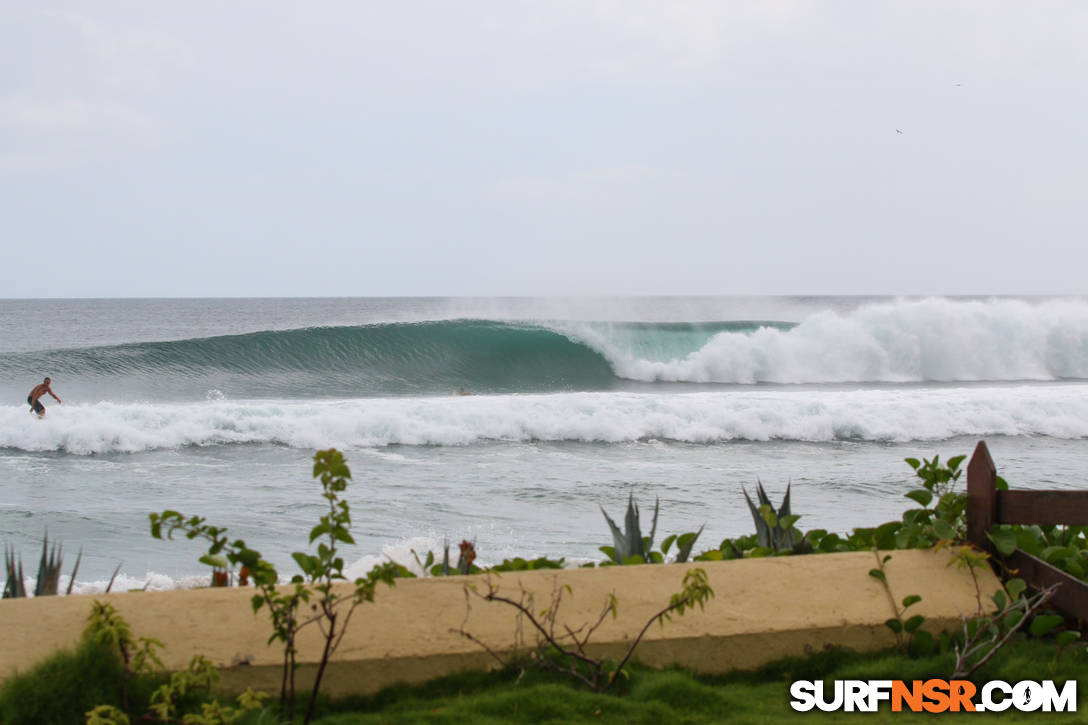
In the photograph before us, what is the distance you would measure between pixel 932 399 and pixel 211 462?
13.3m

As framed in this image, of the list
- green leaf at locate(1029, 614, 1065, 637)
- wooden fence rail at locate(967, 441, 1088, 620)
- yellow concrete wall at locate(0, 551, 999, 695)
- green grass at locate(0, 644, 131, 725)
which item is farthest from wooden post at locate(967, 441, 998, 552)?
green grass at locate(0, 644, 131, 725)

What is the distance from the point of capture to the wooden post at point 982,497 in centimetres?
343

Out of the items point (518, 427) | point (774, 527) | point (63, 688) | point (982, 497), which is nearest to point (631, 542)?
point (774, 527)

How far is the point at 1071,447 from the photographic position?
13570mm

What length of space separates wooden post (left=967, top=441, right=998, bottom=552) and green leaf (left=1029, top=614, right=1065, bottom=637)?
0.40m

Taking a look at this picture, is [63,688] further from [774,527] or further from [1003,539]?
[1003,539]

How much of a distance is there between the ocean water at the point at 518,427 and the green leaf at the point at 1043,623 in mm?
3490

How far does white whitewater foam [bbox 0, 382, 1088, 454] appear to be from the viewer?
13898 millimetres

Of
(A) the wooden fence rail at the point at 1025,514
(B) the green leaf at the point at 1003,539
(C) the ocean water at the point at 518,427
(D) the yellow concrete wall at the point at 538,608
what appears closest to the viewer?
(D) the yellow concrete wall at the point at 538,608

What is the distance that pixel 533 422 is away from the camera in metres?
14.8

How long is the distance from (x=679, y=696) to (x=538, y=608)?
0.58m
